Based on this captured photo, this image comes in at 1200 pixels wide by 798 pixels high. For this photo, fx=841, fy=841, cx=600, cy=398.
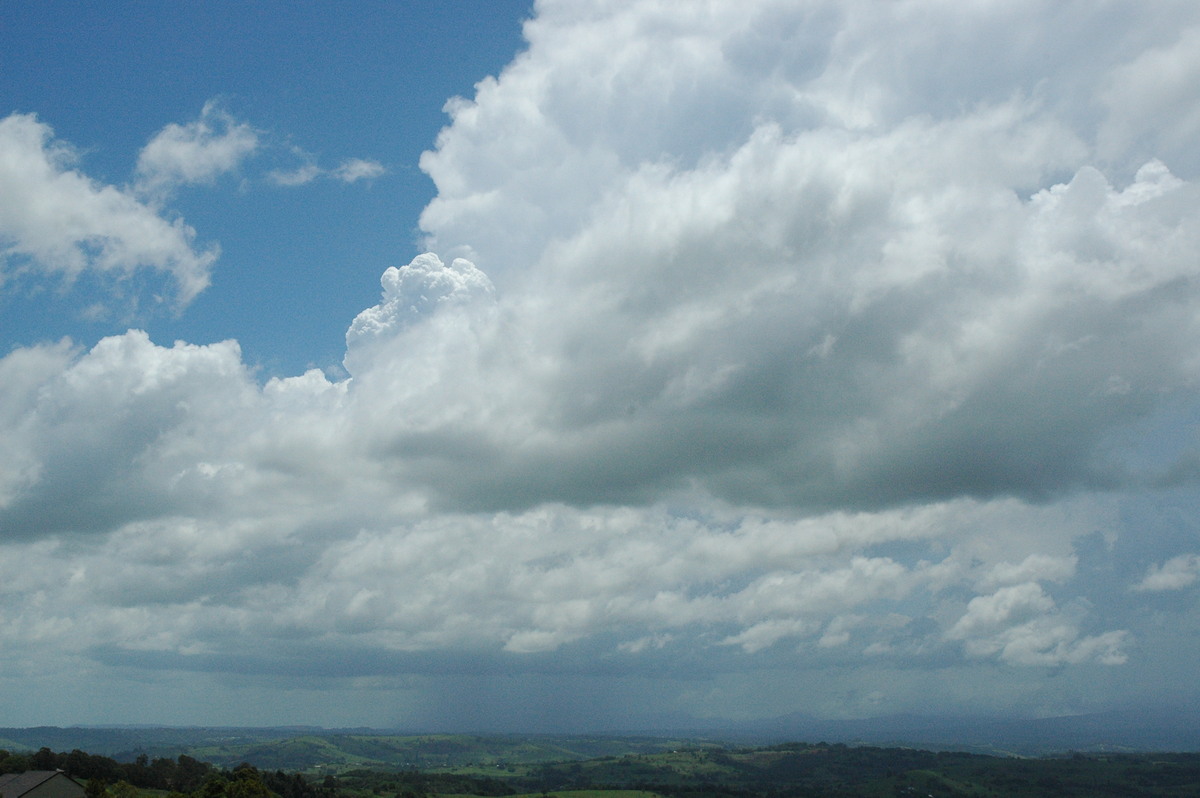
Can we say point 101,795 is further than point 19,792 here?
No

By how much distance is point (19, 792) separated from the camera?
197875 millimetres

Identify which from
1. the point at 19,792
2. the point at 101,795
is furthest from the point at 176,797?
the point at 19,792

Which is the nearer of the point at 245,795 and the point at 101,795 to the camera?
the point at 245,795

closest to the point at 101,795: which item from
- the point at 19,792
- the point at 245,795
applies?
the point at 19,792

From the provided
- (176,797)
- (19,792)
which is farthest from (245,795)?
(19,792)

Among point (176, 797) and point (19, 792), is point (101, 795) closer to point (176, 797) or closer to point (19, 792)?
point (176, 797)

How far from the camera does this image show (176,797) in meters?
195

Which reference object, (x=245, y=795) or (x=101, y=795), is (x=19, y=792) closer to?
(x=101, y=795)

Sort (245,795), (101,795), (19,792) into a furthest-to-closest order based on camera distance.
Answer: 1. (19,792)
2. (101,795)
3. (245,795)

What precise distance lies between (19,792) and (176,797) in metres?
38.6

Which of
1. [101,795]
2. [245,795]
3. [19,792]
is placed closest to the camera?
[245,795]

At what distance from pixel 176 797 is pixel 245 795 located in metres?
40.9

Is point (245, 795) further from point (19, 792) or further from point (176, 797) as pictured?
point (19, 792)

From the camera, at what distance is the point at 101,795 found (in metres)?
186
